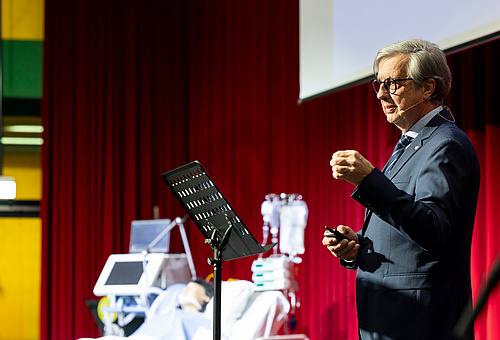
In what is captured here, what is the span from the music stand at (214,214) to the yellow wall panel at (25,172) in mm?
3929


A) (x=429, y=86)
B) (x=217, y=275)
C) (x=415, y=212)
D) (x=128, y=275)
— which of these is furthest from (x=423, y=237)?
(x=128, y=275)

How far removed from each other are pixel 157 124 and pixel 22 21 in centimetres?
158

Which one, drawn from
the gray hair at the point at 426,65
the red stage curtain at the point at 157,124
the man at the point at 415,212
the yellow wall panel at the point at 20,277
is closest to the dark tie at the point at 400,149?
the man at the point at 415,212

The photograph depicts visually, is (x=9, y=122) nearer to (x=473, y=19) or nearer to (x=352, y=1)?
(x=352, y=1)

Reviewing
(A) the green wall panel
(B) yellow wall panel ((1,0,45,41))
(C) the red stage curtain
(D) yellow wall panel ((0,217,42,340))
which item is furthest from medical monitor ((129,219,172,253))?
(B) yellow wall panel ((1,0,45,41))

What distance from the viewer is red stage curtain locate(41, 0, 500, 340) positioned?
4.70m

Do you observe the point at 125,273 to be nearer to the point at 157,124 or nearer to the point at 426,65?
the point at 157,124

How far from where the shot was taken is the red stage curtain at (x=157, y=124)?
4703 mm

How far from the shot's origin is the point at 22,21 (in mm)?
5785

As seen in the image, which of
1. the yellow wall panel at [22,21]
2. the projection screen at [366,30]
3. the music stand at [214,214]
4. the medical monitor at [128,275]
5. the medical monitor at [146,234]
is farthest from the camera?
the yellow wall panel at [22,21]

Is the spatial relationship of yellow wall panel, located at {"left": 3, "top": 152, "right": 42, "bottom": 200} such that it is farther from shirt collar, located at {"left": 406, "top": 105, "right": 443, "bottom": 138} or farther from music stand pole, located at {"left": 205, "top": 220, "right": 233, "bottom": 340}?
shirt collar, located at {"left": 406, "top": 105, "right": 443, "bottom": 138}

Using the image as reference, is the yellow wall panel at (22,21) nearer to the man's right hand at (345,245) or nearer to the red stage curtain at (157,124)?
the red stage curtain at (157,124)

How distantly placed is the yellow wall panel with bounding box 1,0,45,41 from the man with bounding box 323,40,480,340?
15.7 feet

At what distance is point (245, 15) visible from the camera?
516 centimetres
